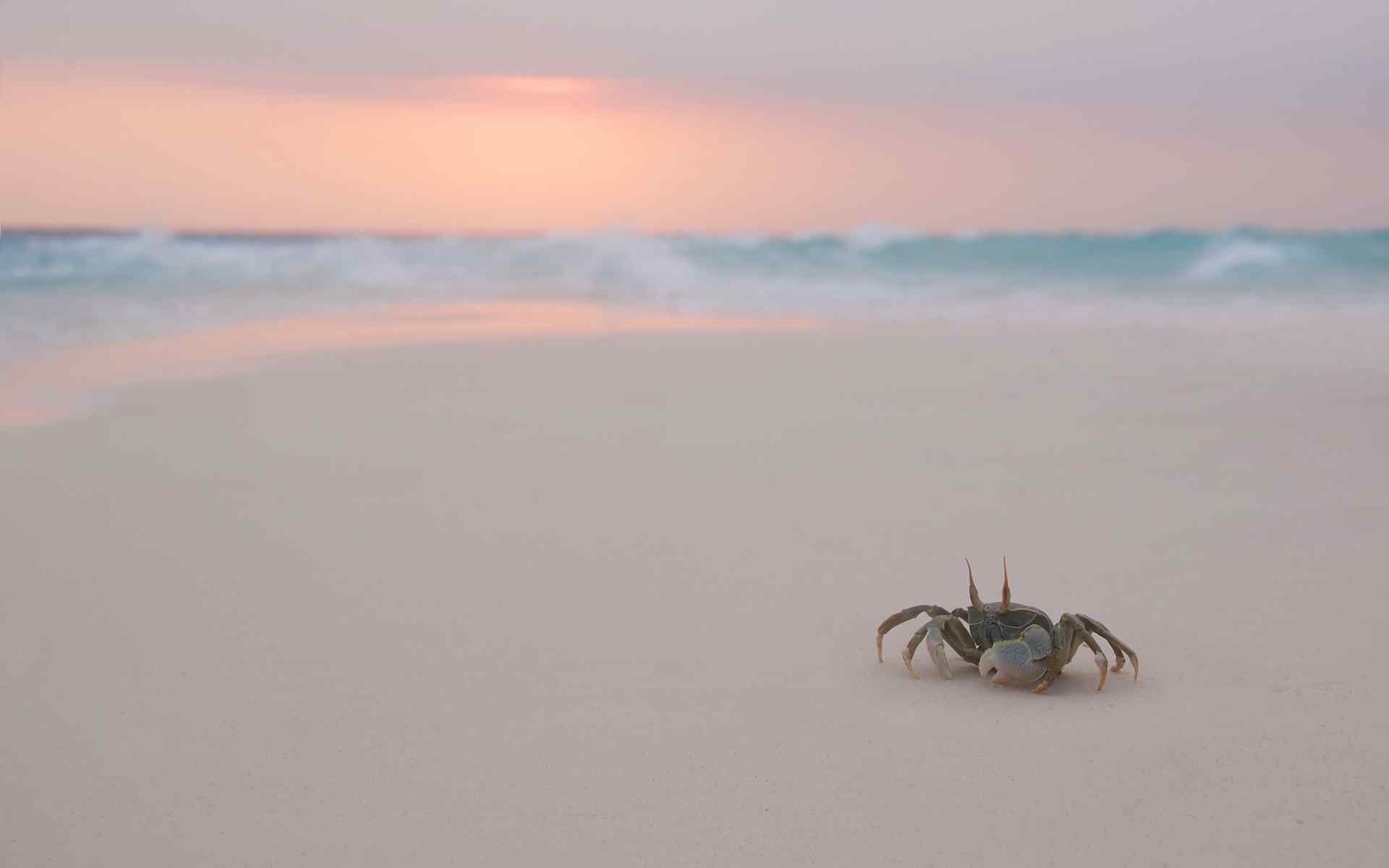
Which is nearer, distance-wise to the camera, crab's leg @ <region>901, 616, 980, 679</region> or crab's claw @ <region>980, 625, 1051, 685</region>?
crab's claw @ <region>980, 625, 1051, 685</region>

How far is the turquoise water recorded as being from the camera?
1711 centimetres

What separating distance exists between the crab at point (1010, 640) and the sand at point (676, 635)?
8cm

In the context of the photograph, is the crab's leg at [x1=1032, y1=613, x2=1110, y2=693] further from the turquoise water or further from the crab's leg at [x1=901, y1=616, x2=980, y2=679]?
the turquoise water

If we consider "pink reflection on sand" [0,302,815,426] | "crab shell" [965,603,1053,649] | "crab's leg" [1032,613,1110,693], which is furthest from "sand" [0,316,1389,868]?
"pink reflection on sand" [0,302,815,426]

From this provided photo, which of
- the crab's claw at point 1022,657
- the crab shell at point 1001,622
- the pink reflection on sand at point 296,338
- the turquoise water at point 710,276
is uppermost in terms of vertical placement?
the turquoise water at point 710,276

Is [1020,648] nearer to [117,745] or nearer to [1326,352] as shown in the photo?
[117,745]

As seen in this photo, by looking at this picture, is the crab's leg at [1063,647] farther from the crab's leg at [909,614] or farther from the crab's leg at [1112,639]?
the crab's leg at [909,614]

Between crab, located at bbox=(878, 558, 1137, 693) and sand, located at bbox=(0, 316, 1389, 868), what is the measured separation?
82mm

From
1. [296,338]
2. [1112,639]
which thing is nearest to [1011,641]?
[1112,639]

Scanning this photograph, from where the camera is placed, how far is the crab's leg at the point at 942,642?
330 centimetres

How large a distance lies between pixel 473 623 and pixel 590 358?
265 inches

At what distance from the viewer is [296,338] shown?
1267 cm

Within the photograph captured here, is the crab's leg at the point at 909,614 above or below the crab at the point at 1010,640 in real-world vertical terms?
above

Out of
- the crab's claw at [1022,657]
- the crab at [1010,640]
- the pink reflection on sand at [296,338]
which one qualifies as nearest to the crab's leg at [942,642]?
the crab at [1010,640]
